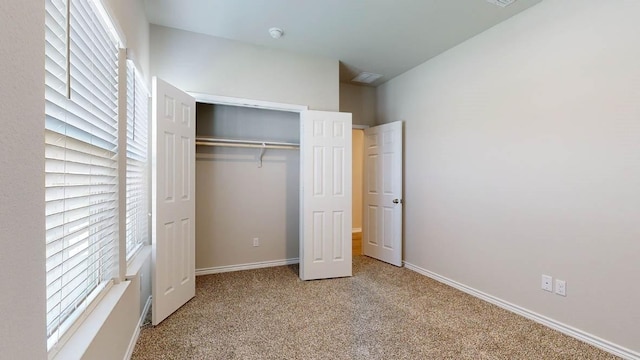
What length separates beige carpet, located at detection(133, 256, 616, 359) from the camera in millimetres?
2014

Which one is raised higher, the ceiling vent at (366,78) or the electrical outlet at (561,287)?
the ceiling vent at (366,78)

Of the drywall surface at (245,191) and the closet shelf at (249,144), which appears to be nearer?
the closet shelf at (249,144)

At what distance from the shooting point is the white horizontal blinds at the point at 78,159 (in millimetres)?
1017

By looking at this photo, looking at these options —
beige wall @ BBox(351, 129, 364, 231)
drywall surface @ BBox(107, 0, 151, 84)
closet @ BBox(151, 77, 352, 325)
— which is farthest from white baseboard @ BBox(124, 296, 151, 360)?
beige wall @ BBox(351, 129, 364, 231)

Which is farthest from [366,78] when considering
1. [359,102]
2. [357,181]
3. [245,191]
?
[357,181]

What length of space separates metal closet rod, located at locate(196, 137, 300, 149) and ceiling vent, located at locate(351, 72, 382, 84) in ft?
4.57

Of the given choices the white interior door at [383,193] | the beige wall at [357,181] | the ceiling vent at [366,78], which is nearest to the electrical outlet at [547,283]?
the white interior door at [383,193]

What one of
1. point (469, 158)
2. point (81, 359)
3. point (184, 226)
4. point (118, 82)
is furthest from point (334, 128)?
point (81, 359)

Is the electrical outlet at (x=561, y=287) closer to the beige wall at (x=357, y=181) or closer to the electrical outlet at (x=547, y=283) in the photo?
the electrical outlet at (x=547, y=283)

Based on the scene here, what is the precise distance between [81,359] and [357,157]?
5977 millimetres

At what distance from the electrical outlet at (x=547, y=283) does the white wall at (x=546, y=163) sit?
0.04 metres

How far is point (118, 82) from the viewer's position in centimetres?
170

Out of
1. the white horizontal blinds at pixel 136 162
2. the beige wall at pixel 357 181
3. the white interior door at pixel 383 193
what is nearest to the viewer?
the white horizontal blinds at pixel 136 162

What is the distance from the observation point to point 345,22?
Result: 9.24ft
